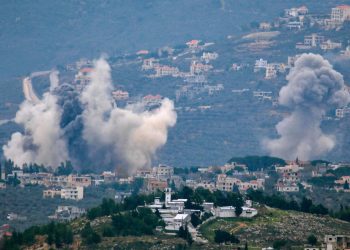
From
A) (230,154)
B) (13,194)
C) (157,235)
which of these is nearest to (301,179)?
(13,194)

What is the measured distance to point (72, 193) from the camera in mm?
163000

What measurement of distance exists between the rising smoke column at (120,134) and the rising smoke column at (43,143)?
2.09 metres

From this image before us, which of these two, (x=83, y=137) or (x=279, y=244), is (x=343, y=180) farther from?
(x=279, y=244)

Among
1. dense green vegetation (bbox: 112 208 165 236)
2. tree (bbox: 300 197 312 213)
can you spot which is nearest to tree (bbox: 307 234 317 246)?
dense green vegetation (bbox: 112 208 165 236)

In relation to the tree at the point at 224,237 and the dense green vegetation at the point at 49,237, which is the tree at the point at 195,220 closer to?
the tree at the point at 224,237

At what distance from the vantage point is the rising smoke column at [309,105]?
18488cm

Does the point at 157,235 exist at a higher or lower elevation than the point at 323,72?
lower

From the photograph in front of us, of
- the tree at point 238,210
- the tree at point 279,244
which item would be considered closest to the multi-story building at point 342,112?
the tree at point 238,210

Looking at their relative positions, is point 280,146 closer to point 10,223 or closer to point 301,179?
point 301,179

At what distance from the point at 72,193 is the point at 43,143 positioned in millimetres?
19184

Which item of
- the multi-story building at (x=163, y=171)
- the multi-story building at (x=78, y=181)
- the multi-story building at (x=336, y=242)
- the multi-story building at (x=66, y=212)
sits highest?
the multi-story building at (x=163, y=171)

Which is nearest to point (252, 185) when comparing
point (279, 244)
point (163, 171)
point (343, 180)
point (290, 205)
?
point (343, 180)

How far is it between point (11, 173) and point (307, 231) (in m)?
52.0

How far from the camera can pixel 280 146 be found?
18788 centimetres
